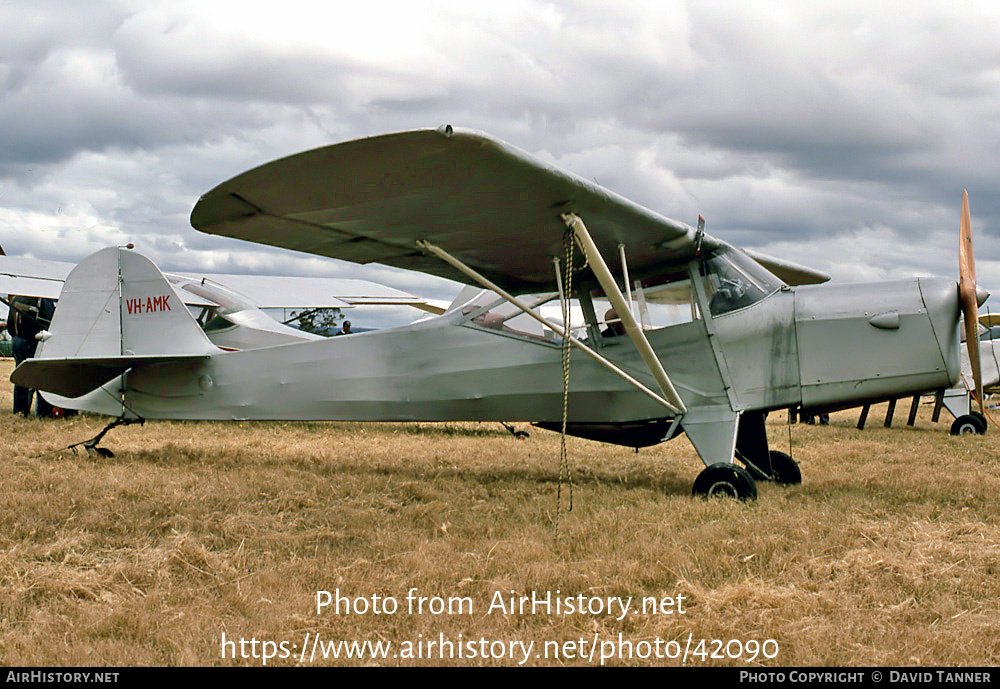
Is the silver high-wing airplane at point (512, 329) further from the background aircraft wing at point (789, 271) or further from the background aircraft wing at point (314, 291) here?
the background aircraft wing at point (314, 291)

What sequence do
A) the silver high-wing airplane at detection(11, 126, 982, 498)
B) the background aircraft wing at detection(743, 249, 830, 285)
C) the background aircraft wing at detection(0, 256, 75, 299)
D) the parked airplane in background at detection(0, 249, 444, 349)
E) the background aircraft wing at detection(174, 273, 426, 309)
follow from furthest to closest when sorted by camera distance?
the background aircraft wing at detection(174, 273, 426, 309) < the parked airplane in background at detection(0, 249, 444, 349) < the background aircraft wing at detection(0, 256, 75, 299) < the background aircraft wing at detection(743, 249, 830, 285) < the silver high-wing airplane at detection(11, 126, 982, 498)

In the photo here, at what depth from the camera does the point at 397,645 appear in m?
2.94

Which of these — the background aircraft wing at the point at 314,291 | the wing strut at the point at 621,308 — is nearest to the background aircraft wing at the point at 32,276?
the background aircraft wing at the point at 314,291

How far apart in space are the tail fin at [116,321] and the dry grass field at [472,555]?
1.02m

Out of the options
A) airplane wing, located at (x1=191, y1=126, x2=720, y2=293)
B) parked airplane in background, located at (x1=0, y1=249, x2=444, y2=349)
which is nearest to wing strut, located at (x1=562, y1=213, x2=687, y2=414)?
airplane wing, located at (x1=191, y1=126, x2=720, y2=293)

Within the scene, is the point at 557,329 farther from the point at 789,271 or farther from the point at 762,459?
the point at 789,271

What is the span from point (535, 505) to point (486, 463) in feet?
7.74

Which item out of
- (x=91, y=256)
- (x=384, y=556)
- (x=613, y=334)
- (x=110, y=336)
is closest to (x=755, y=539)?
(x=384, y=556)

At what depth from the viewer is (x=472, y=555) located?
408 centimetres

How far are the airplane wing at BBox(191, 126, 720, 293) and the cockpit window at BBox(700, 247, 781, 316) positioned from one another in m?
0.19

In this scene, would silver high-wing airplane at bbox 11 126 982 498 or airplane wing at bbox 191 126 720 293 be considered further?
silver high-wing airplane at bbox 11 126 982 498

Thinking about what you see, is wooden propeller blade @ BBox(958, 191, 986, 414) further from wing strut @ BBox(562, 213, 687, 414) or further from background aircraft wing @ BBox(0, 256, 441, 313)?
background aircraft wing @ BBox(0, 256, 441, 313)

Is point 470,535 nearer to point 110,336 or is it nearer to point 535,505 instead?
point 535,505

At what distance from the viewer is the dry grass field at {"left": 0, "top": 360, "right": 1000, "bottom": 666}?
2.99 metres
